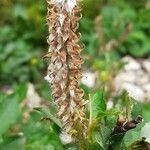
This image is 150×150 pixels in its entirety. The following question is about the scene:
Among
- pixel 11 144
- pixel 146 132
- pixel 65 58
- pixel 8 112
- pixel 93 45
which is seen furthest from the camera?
pixel 93 45

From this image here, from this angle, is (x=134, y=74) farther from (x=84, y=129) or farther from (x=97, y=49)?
(x=84, y=129)

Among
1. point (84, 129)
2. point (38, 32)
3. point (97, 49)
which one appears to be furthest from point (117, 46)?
point (84, 129)

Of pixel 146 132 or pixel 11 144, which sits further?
pixel 11 144

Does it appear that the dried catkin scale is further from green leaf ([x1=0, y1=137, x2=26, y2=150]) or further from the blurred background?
the blurred background

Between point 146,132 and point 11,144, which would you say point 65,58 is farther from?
point 11,144

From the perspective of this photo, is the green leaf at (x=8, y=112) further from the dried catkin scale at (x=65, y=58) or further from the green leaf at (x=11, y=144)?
the dried catkin scale at (x=65, y=58)

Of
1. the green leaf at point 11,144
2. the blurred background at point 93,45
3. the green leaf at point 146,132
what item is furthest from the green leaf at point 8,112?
the blurred background at point 93,45

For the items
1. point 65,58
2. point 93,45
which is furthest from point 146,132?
point 93,45
